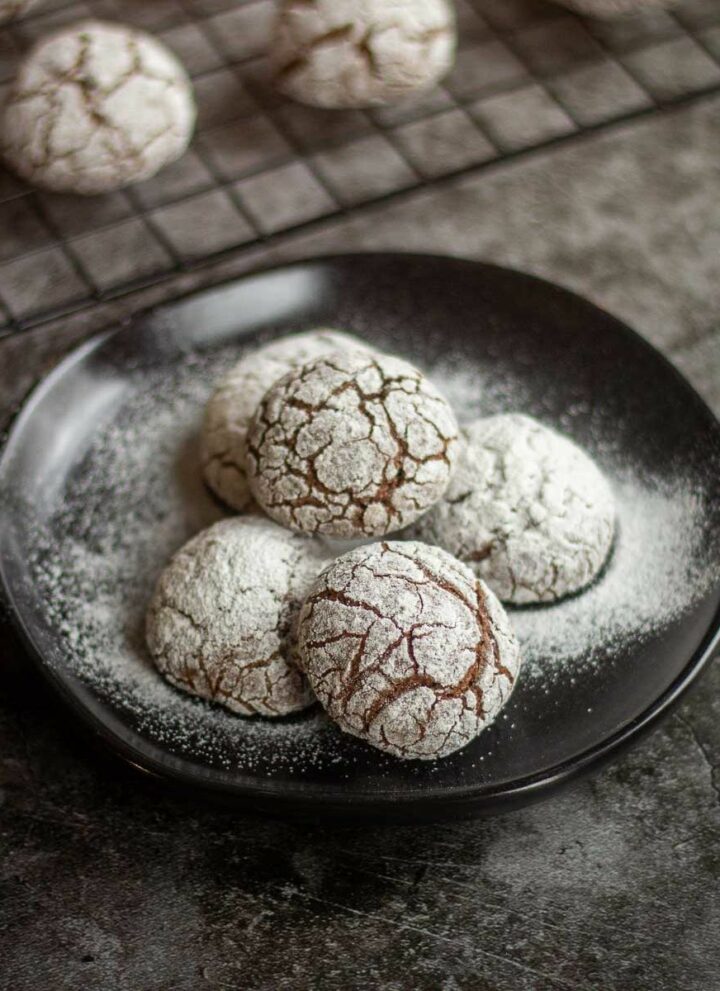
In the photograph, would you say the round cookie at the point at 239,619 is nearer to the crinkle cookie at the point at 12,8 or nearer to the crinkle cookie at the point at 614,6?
the crinkle cookie at the point at 12,8

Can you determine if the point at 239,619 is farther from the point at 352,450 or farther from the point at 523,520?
the point at 523,520

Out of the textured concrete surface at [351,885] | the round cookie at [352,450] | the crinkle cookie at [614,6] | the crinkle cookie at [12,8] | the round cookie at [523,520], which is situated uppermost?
the crinkle cookie at [12,8]

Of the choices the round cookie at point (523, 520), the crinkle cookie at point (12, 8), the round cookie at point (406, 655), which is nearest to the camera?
the round cookie at point (406, 655)

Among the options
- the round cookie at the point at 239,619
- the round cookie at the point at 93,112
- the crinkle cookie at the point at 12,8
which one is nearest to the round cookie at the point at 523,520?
the round cookie at the point at 239,619

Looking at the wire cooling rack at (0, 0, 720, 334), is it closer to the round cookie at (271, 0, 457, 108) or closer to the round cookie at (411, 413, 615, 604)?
the round cookie at (271, 0, 457, 108)

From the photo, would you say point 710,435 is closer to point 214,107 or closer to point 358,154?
point 358,154

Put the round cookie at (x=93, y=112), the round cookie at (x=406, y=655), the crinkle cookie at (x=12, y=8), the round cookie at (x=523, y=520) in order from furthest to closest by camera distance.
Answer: the crinkle cookie at (x=12, y=8) → the round cookie at (x=93, y=112) → the round cookie at (x=523, y=520) → the round cookie at (x=406, y=655)

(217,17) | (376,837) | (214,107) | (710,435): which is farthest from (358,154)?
(376,837)
